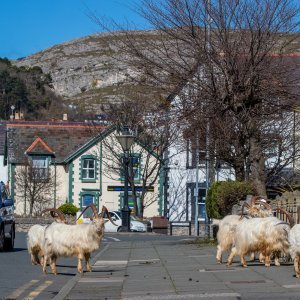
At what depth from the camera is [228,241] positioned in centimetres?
1800

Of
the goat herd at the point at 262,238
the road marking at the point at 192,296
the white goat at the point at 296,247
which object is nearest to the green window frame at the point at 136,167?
the goat herd at the point at 262,238

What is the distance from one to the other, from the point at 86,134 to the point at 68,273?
49403mm

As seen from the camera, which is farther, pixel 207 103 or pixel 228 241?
pixel 207 103

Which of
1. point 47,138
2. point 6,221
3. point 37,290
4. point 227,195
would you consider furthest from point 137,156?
point 37,290

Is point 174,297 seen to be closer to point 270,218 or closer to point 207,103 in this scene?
point 270,218

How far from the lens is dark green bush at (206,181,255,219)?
87.2 ft

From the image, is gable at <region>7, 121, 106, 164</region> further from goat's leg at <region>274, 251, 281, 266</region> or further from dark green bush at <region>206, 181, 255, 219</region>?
goat's leg at <region>274, 251, 281, 266</region>

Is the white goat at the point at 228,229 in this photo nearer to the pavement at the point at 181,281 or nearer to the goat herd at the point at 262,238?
the goat herd at the point at 262,238

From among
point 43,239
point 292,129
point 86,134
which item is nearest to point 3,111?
point 86,134

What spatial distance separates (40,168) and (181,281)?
49400mm

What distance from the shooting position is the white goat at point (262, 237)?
Result: 52.7 feet

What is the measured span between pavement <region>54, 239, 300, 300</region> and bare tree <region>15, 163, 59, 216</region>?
40474 mm

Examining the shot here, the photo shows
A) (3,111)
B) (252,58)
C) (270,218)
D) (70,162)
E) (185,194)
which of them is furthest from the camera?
(3,111)

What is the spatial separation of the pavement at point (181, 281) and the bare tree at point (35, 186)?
4047cm
